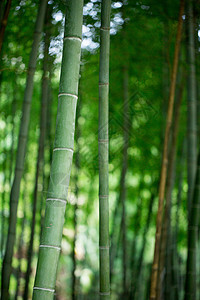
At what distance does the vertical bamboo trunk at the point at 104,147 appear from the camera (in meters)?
1.60

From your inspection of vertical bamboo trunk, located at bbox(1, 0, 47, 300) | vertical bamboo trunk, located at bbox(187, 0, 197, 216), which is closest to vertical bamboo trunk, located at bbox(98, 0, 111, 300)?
vertical bamboo trunk, located at bbox(1, 0, 47, 300)

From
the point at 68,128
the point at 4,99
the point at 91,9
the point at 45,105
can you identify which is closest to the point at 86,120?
the point at 4,99

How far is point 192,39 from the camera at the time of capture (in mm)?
2379

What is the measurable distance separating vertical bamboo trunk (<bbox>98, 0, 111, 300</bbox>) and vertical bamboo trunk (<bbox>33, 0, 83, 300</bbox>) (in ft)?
0.88

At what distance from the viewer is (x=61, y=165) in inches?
51.1

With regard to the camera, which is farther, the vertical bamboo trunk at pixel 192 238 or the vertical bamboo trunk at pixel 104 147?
the vertical bamboo trunk at pixel 192 238

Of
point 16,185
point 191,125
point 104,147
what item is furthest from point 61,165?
point 191,125

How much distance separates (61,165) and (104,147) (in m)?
0.40

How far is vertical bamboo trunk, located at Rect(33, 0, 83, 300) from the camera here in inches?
49.0

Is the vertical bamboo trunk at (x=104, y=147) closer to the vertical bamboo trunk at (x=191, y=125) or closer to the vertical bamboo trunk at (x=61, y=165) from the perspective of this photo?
the vertical bamboo trunk at (x=61, y=165)

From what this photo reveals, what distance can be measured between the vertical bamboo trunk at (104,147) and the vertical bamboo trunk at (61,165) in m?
0.27

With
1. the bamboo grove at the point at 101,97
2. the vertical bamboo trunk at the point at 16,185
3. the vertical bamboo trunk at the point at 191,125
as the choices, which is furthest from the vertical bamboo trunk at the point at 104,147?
the vertical bamboo trunk at the point at 191,125

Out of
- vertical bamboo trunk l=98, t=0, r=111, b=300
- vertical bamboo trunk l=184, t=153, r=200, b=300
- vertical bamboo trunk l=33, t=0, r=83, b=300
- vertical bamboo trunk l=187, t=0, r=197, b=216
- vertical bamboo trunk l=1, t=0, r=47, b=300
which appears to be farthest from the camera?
vertical bamboo trunk l=187, t=0, r=197, b=216

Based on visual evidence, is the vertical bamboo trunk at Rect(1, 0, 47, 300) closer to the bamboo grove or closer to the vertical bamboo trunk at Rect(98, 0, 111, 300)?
the bamboo grove
